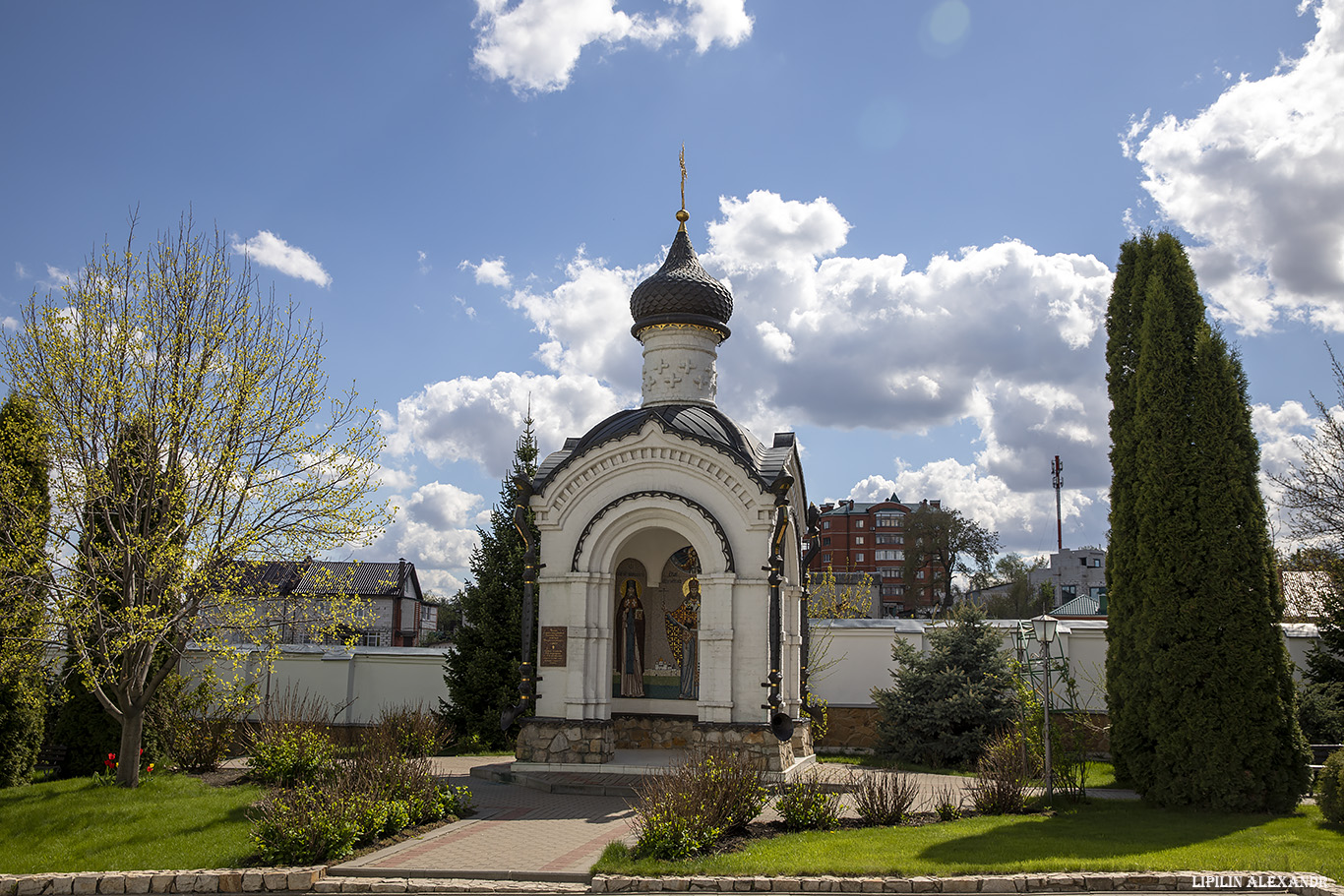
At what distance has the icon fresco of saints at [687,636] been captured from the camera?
49.8 ft

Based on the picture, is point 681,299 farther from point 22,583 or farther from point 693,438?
point 22,583

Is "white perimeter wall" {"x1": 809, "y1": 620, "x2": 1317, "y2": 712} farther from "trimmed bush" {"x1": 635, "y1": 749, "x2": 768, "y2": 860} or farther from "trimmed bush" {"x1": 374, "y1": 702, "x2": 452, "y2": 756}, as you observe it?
"trimmed bush" {"x1": 635, "y1": 749, "x2": 768, "y2": 860}

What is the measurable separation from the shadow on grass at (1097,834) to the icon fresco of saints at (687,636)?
6146mm

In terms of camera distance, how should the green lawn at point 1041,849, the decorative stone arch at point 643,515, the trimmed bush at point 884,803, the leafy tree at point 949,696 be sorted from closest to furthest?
→ the green lawn at point 1041,849
the trimmed bush at point 884,803
the decorative stone arch at point 643,515
the leafy tree at point 949,696

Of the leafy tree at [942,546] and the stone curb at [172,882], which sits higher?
the leafy tree at [942,546]

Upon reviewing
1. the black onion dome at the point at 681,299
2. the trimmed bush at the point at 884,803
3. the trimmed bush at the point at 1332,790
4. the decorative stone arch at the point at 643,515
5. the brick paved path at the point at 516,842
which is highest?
the black onion dome at the point at 681,299

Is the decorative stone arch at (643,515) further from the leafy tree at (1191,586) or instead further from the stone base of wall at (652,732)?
the leafy tree at (1191,586)

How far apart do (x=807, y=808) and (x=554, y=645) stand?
5.19 metres

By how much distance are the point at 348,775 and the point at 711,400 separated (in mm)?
8289

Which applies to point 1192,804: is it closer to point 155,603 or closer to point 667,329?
point 667,329

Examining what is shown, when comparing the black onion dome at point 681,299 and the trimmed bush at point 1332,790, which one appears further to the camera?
the black onion dome at point 681,299

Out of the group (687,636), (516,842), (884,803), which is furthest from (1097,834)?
(687,636)

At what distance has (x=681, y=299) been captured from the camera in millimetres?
15500

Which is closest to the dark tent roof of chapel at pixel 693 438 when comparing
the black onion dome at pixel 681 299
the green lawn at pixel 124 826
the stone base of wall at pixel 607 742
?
the black onion dome at pixel 681 299
